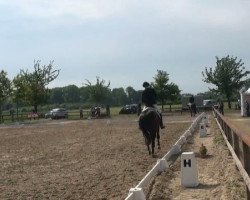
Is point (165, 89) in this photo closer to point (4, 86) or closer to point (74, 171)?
point (4, 86)

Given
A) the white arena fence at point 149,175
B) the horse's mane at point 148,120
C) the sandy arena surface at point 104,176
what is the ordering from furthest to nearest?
1. the horse's mane at point 148,120
2. the sandy arena surface at point 104,176
3. the white arena fence at point 149,175

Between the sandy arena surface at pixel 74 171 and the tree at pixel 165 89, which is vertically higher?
the tree at pixel 165 89

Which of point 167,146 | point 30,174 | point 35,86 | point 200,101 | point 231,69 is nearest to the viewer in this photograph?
point 30,174

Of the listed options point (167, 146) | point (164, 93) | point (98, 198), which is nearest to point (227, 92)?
point (164, 93)

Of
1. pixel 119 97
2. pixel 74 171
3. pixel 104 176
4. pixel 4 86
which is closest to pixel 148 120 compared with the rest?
pixel 74 171

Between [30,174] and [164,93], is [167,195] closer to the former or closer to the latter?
[30,174]

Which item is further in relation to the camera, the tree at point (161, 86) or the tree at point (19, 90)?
the tree at point (161, 86)

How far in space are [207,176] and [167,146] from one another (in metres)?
8.00

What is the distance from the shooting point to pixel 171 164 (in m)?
14.3

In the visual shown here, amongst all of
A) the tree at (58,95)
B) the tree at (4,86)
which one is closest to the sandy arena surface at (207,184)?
the tree at (4,86)

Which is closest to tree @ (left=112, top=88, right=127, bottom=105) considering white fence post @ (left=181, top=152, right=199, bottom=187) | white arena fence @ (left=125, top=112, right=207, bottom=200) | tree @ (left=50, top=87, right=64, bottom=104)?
tree @ (left=50, top=87, right=64, bottom=104)

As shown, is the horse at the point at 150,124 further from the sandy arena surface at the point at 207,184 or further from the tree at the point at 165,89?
the tree at the point at 165,89

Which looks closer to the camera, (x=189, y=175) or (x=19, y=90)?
(x=189, y=175)

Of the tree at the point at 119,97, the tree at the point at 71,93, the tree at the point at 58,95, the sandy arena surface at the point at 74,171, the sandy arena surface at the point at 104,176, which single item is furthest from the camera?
the tree at the point at 71,93
